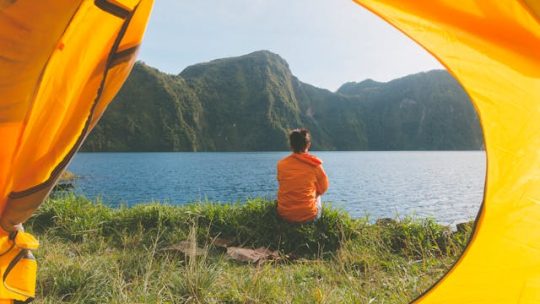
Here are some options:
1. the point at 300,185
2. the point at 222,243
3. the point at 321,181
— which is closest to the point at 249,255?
the point at 222,243

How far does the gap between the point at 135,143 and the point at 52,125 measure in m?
148

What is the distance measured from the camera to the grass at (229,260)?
128 inches

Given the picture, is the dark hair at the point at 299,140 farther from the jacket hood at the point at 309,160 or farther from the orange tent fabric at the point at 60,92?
the orange tent fabric at the point at 60,92

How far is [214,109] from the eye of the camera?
171125 millimetres

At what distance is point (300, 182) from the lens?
5.55 m

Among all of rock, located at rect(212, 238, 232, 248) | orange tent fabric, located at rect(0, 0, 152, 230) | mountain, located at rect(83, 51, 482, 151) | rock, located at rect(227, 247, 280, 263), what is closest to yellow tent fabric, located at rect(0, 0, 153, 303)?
orange tent fabric, located at rect(0, 0, 152, 230)

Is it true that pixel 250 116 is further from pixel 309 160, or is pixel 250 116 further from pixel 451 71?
pixel 451 71

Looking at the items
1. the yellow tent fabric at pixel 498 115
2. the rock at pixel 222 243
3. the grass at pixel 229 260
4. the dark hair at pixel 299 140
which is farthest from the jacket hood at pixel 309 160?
the yellow tent fabric at pixel 498 115

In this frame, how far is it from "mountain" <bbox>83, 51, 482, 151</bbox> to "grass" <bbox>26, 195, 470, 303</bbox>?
14050cm

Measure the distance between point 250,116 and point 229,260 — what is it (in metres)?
170

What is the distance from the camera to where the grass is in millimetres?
3240

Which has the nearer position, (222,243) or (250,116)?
(222,243)

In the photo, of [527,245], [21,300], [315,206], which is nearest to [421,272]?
[315,206]

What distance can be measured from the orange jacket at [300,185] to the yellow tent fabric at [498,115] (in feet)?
13.2
